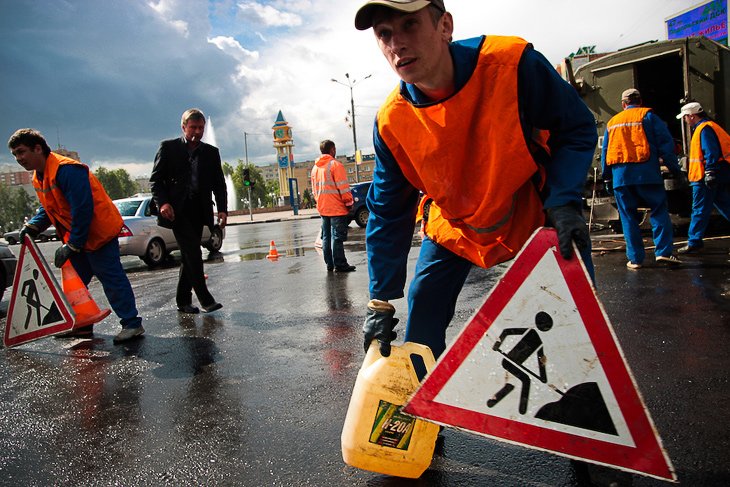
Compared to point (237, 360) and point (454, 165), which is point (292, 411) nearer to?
point (237, 360)

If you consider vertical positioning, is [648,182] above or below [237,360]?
above

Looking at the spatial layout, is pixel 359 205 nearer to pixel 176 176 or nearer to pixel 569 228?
pixel 176 176

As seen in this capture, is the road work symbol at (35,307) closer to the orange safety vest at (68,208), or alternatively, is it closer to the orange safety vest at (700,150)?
the orange safety vest at (68,208)

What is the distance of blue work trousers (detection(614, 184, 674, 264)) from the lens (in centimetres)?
543

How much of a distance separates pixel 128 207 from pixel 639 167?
938 centimetres

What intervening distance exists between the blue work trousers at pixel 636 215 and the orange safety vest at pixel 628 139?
32cm

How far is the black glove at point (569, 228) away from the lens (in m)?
1.57

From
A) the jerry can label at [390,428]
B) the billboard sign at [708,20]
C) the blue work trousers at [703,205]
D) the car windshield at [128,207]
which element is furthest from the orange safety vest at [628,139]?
the billboard sign at [708,20]

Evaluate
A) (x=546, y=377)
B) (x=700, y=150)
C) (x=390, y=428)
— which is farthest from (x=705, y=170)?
(x=390, y=428)

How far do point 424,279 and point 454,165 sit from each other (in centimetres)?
50

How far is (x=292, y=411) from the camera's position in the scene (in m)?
2.65

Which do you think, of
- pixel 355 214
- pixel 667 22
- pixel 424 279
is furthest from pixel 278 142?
pixel 424 279

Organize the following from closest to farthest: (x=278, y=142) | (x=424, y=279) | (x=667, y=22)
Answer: (x=424, y=279) → (x=667, y=22) → (x=278, y=142)

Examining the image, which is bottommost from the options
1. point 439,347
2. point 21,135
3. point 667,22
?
point 439,347
